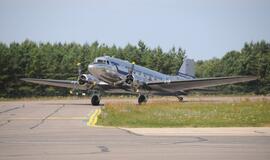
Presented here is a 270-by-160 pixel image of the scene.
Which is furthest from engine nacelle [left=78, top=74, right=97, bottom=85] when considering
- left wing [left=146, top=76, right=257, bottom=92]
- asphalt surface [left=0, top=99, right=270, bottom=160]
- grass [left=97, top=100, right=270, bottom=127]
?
asphalt surface [left=0, top=99, right=270, bottom=160]

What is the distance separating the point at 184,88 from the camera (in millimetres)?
51156

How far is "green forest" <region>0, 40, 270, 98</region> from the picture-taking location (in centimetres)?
8412

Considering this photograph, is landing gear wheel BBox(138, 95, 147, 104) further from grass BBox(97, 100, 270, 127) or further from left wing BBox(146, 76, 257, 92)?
grass BBox(97, 100, 270, 127)

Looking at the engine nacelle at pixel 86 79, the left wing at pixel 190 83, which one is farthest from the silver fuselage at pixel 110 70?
the left wing at pixel 190 83

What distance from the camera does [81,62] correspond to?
95.1 metres

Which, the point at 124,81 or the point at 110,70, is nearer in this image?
the point at 110,70

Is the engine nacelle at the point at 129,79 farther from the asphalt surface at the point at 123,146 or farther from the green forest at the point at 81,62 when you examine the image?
the green forest at the point at 81,62

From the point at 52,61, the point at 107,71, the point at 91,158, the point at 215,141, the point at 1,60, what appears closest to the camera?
the point at 91,158

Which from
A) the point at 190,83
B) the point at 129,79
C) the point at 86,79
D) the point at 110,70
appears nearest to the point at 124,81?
the point at 129,79

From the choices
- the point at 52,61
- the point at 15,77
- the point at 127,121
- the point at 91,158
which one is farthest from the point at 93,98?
the point at 52,61

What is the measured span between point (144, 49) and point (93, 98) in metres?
61.6

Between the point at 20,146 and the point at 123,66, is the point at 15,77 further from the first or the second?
the point at 20,146

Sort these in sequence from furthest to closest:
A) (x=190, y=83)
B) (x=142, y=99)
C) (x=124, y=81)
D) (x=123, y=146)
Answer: (x=190, y=83)
(x=142, y=99)
(x=124, y=81)
(x=123, y=146)

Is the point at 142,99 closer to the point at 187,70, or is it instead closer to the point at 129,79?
the point at 129,79
